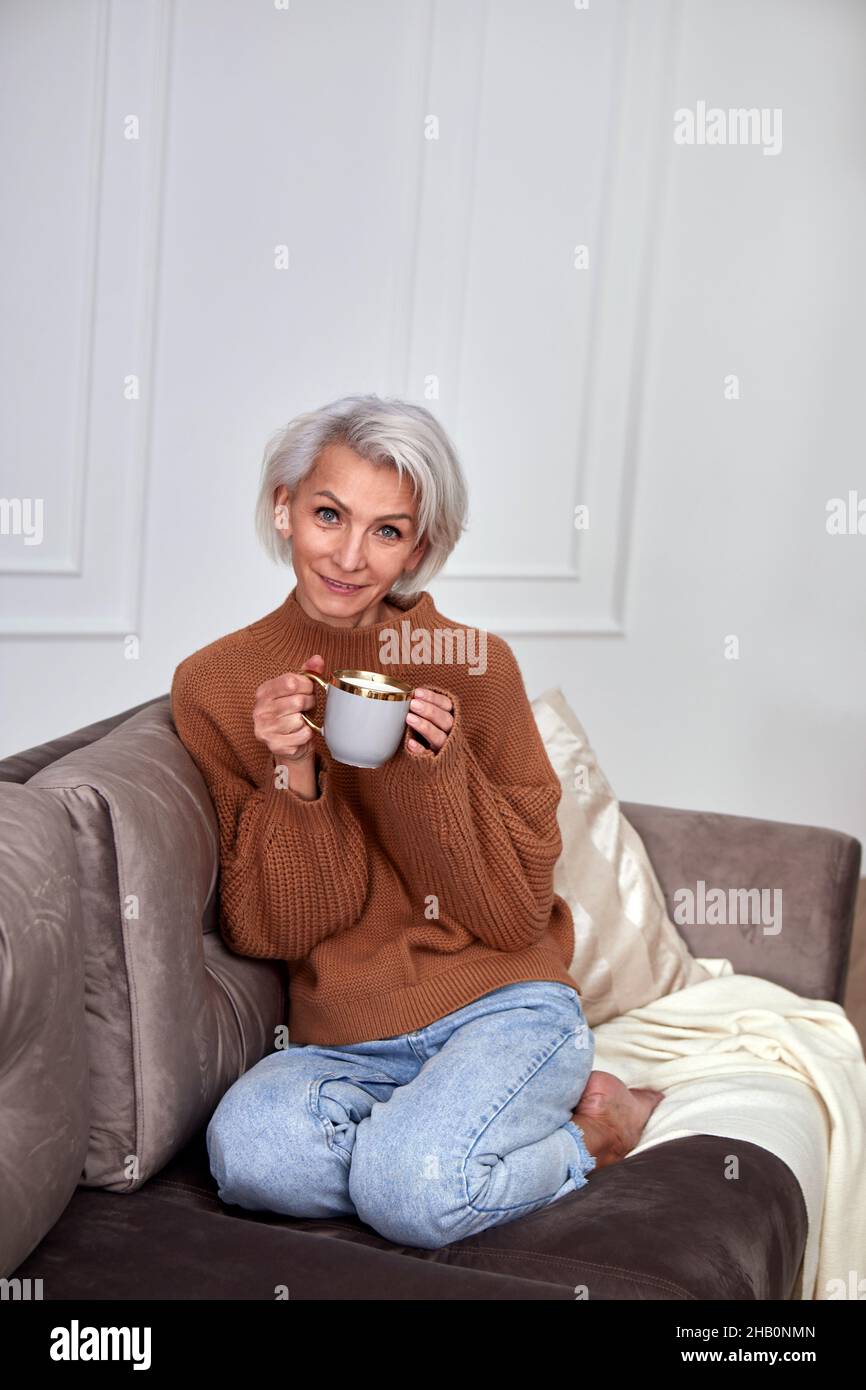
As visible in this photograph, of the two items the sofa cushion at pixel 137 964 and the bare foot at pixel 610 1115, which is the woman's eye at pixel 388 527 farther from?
the bare foot at pixel 610 1115

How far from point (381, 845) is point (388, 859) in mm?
23

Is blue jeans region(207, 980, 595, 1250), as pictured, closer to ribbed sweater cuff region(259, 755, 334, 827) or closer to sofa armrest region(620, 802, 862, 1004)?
ribbed sweater cuff region(259, 755, 334, 827)

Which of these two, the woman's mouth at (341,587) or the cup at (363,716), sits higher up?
the woman's mouth at (341,587)

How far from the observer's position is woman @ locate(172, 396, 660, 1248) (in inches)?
62.4

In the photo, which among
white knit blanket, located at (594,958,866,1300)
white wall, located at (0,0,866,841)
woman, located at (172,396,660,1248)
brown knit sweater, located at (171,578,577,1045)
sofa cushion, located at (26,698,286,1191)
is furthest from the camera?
white wall, located at (0,0,866,841)

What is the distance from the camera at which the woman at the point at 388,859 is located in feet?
5.20

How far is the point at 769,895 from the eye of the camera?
7.36 feet

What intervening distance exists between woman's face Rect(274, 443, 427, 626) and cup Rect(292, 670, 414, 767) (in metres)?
0.22

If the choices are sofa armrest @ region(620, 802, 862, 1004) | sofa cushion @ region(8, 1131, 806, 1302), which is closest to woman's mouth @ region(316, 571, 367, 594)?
sofa cushion @ region(8, 1131, 806, 1302)

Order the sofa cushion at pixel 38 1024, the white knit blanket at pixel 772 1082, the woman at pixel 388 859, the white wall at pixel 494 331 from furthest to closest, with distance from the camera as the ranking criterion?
the white wall at pixel 494 331
the white knit blanket at pixel 772 1082
the woman at pixel 388 859
the sofa cushion at pixel 38 1024

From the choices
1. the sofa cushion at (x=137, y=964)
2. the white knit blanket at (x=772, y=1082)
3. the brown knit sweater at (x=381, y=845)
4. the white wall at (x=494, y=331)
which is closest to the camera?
the sofa cushion at (x=137, y=964)

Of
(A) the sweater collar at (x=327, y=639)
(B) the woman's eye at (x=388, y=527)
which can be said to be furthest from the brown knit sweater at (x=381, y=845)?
(B) the woman's eye at (x=388, y=527)

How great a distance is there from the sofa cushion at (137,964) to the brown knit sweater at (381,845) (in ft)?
0.49
